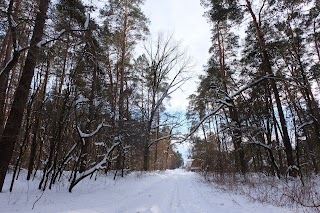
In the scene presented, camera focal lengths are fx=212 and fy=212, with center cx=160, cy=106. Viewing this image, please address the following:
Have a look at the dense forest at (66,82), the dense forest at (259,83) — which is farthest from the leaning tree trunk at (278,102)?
the dense forest at (66,82)

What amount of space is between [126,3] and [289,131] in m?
13.2

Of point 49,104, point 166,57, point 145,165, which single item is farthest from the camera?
point 166,57

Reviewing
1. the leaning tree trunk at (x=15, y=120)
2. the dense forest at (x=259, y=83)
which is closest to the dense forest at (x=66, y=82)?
the leaning tree trunk at (x=15, y=120)

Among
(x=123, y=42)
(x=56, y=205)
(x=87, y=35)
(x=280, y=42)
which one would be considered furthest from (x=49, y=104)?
(x=280, y=42)

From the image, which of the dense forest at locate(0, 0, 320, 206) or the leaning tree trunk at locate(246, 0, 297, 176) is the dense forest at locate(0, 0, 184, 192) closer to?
the dense forest at locate(0, 0, 320, 206)

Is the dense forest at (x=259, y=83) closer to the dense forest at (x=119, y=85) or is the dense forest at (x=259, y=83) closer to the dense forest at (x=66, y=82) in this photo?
the dense forest at (x=119, y=85)

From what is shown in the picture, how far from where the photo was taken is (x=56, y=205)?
4879 millimetres

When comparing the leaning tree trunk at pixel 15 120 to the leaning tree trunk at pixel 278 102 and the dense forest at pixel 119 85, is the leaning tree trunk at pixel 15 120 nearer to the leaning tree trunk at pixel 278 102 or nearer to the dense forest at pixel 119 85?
the dense forest at pixel 119 85

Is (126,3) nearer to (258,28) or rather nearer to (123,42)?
(123,42)

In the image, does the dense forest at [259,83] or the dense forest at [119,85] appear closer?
the dense forest at [119,85]

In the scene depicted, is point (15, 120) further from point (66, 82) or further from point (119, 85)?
point (119, 85)

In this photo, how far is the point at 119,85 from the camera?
15562 millimetres

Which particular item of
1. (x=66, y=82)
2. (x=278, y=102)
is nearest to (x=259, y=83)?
(x=278, y=102)

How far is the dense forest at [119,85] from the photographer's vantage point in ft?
16.7
